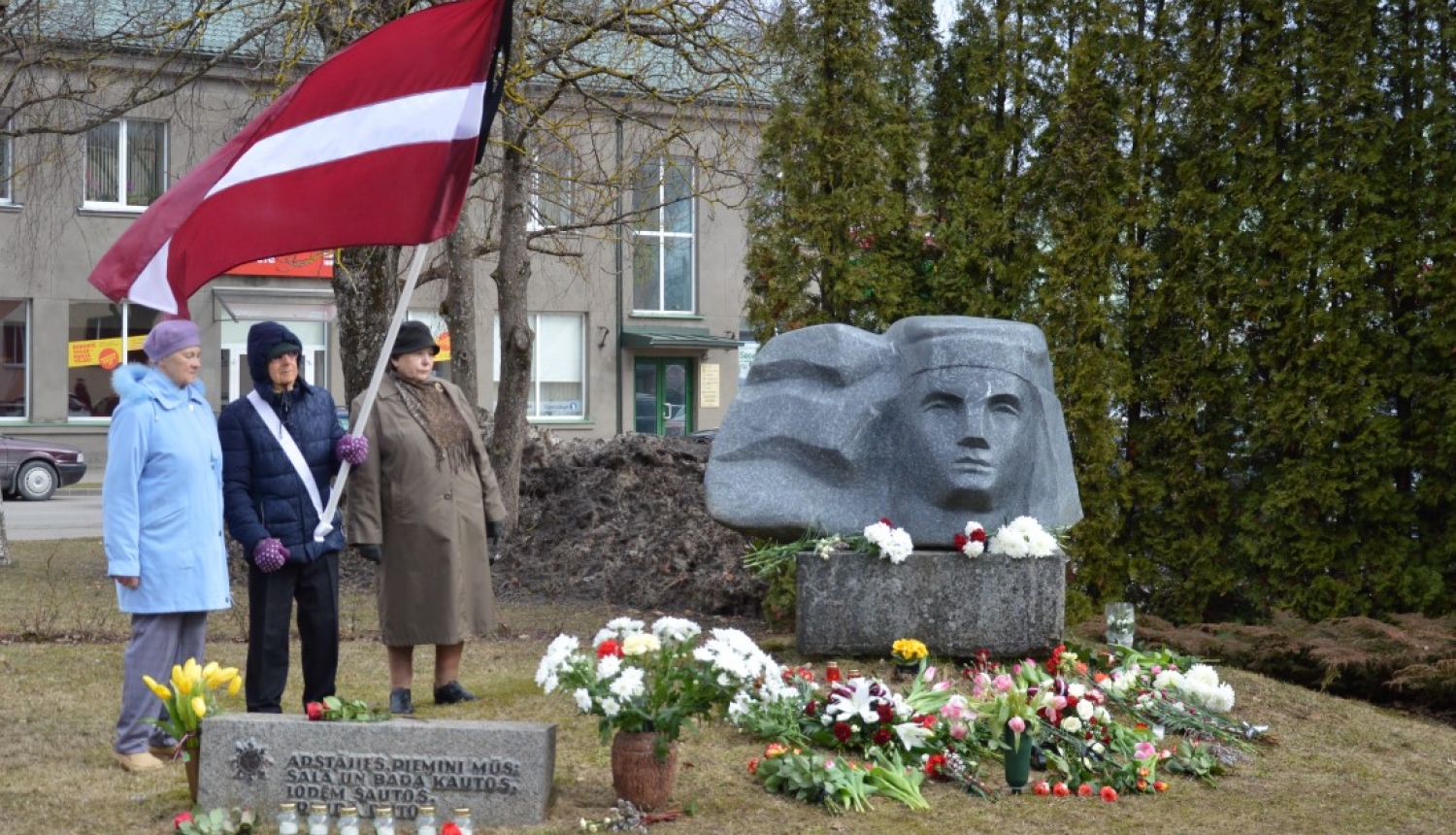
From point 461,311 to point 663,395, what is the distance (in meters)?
17.1

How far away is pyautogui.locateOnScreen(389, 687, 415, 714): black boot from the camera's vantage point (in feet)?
21.4

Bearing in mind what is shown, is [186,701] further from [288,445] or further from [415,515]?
[415,515]

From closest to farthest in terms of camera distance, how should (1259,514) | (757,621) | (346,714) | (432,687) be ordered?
(346,714), (432,687), (1259,514), (757,621)

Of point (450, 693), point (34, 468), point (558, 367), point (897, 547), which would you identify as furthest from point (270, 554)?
point (558, 367)

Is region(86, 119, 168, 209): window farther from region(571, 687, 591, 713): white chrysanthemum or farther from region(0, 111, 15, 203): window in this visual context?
region(571, 687, 591, 713): white chrysanthemum

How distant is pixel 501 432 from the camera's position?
12.8 metres

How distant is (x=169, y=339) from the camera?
5.72 m

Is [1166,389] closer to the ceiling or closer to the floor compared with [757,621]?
closer to the ceiling

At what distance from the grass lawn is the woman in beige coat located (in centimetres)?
39

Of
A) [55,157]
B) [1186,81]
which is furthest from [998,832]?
[55,157]

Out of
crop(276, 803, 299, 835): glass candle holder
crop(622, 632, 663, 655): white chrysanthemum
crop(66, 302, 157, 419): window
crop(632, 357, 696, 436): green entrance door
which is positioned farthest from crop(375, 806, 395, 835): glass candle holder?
crop(632, 357, 696, 436): green entrance door

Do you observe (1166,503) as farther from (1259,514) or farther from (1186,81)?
(1186,81)

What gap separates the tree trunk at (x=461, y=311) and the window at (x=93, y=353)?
1433 cm

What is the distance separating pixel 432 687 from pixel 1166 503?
5.14 m
